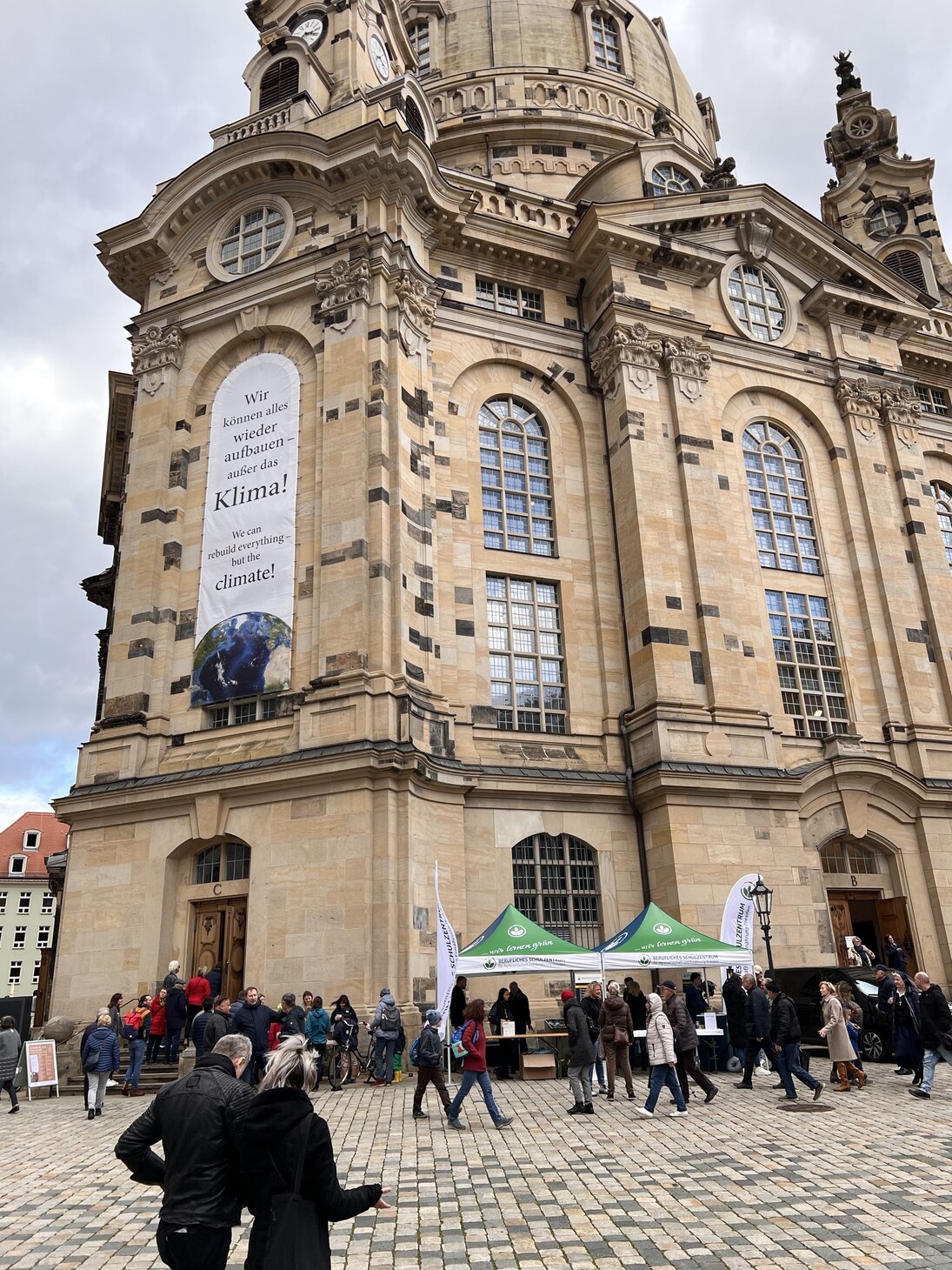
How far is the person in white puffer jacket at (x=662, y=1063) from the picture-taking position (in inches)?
554

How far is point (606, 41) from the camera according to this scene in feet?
168

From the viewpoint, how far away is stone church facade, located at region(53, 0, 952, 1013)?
23438 mm

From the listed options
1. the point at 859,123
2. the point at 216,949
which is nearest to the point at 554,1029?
the point at 216,949

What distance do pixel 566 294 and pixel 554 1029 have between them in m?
22.7

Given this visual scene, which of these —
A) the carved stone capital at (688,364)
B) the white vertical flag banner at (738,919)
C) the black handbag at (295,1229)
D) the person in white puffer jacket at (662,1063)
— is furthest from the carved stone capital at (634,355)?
the black handbag at (295,1229)

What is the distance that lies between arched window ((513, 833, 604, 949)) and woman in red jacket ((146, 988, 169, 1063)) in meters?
8.63

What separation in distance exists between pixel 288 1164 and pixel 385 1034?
46.5ft

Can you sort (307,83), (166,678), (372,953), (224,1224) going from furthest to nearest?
1. (307,83)
2. (166,678)
3. (372,953)
4. (224,1224)

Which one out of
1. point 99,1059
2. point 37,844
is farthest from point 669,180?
point 37,844

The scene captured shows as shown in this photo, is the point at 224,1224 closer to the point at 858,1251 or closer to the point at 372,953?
the point at 858,1251

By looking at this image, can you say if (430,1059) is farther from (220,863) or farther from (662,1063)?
(220,863)

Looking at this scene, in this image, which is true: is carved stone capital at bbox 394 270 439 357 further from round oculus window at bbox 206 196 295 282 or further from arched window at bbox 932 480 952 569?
arched window at bbox 932 480 952 569

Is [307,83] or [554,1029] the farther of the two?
[307,83]

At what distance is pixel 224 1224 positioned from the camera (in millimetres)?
5270
